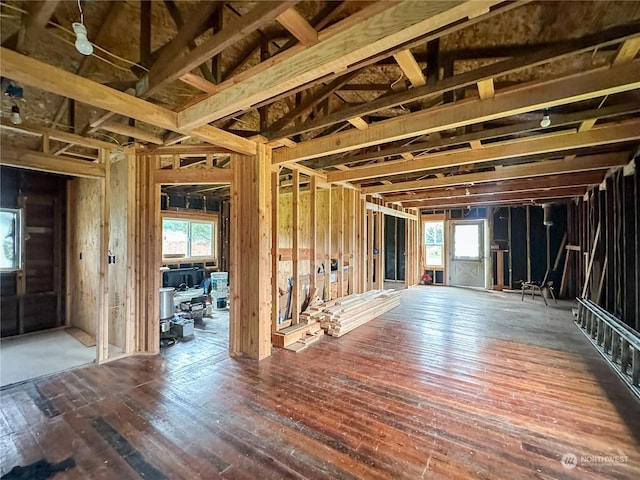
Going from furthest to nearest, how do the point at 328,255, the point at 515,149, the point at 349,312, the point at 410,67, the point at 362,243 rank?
the point at 362,243, the point at 328,255, the point at 349,312, the point at 515,149, the point at 410,67

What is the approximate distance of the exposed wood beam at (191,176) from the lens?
149 inches

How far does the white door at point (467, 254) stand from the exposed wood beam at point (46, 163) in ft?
32.3

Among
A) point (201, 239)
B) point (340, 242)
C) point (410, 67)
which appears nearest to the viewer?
point (410, 67)

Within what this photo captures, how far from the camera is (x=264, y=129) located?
354 cm

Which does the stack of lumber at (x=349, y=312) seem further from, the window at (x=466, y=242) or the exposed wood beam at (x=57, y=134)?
the window at (x=466, y=242)

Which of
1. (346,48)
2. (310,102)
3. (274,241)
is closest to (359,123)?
(310,102)

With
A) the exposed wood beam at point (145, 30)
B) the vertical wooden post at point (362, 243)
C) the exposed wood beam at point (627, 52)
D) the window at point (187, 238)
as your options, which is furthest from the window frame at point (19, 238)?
the exposed wood beam at point (627, 52)

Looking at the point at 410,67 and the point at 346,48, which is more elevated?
the point at 410,67

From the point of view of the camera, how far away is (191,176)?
3779 mm

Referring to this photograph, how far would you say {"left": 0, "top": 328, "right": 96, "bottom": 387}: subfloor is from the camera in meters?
3.33

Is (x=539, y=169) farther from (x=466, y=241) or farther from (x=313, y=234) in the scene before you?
(x=466, y=241)

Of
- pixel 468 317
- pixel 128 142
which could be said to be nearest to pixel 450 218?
pixel 468 317

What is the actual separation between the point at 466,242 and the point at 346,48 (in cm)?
950

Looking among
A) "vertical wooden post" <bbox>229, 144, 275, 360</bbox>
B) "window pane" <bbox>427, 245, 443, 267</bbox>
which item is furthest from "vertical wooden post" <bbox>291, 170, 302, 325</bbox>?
"window pane" <bbox>427, 245, 443, 267</bbox>
